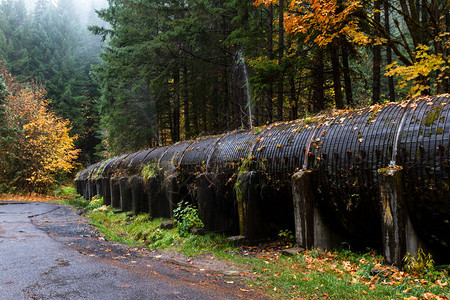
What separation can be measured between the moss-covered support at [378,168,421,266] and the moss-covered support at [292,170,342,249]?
1501 mm

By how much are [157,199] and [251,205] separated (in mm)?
5316

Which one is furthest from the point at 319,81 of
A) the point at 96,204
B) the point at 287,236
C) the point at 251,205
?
the point at 96,204

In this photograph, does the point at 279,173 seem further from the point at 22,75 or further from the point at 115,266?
the point at 22,75

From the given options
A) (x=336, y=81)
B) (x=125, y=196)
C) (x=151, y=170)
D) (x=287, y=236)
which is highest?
(x=336, y=81)

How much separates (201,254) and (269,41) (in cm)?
955

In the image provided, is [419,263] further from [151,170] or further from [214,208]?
[151,170]

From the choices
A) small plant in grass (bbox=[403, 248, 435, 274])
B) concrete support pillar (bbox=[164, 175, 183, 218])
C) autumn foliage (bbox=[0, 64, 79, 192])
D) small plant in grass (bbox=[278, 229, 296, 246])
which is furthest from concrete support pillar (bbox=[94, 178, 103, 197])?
small plant in grass (bbox=[403, 248, 435, 274])

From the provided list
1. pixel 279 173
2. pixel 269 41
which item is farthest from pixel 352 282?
pixel 269 41

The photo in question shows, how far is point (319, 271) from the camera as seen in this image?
199 inches

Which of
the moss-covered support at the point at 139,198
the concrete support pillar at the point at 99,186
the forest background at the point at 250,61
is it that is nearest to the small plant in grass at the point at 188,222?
the moss-covered support at the point at 139,198

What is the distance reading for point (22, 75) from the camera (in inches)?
1678

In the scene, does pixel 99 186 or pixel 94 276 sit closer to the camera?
pixel 94 276

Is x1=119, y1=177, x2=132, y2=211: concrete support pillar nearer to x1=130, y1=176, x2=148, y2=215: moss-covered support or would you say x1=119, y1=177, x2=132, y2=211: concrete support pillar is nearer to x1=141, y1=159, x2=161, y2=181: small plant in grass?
x1=130, y1=176, x2=148, y2=215: moss-covered support

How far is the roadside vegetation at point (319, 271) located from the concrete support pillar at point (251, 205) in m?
0.29
